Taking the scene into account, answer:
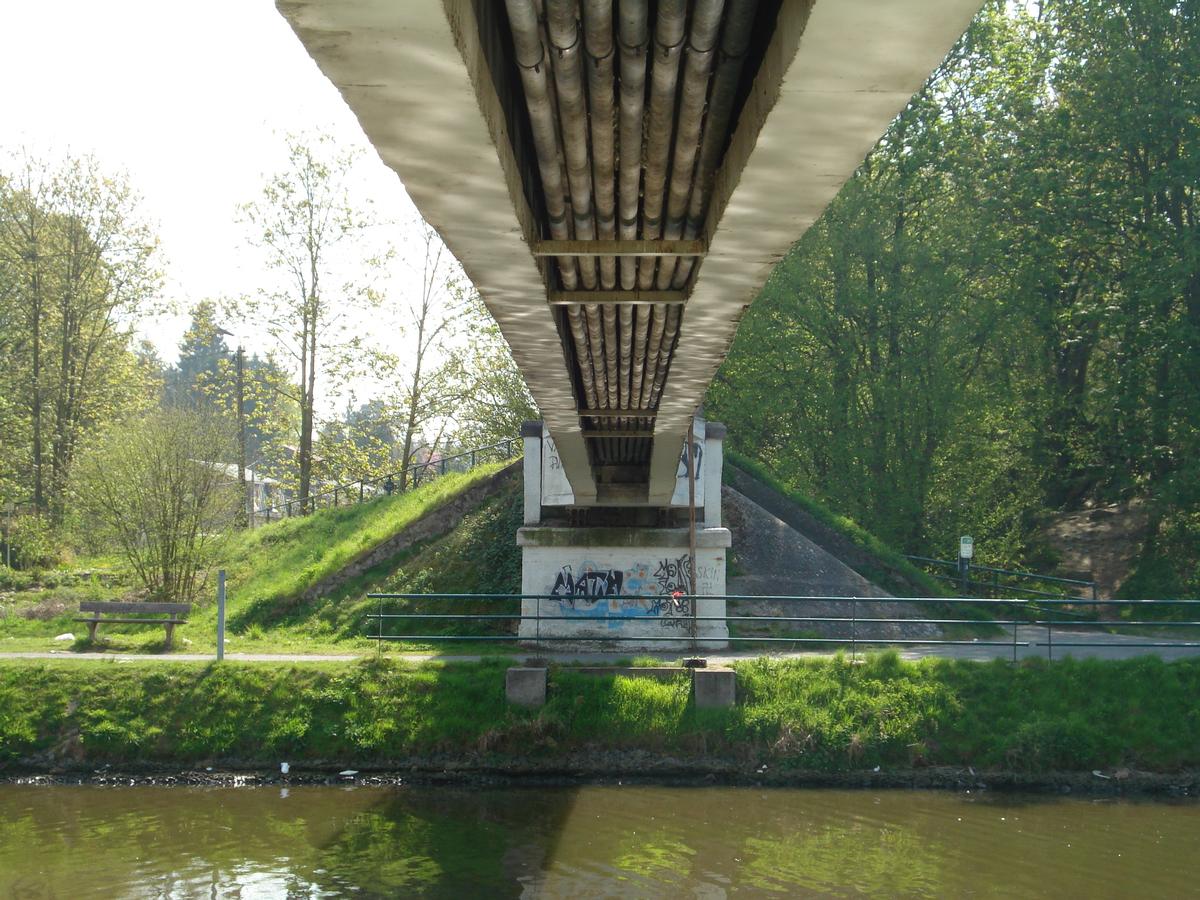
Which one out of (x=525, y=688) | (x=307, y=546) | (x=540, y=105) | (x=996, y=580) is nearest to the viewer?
(x=540, y=105)

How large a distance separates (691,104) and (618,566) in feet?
46.0

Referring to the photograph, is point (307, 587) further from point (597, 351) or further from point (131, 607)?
point (597, 351)

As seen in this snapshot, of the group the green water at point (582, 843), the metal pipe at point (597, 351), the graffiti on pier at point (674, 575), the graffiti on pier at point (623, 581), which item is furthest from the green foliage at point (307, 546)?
the metal pipe at point (597, 351)

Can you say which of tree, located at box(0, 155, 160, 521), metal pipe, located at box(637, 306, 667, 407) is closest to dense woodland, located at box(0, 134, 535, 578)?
tree, located at box(0, 155, 160, 521)

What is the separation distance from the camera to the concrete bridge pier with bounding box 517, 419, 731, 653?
1892 cm

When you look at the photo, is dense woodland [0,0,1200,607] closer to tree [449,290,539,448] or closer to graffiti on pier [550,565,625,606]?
tree [449,290,539,448]

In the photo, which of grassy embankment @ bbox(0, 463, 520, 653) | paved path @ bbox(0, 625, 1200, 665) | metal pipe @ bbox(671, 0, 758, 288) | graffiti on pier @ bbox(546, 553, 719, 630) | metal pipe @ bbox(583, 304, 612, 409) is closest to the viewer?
metal pipe @ bbox(671, 0, 758, 288)

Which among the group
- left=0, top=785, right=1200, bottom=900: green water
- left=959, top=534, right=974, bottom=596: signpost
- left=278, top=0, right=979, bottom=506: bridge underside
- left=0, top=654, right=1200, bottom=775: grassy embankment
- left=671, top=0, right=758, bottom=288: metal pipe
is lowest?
left=0, top=785, right=1200, bottom=900: green water

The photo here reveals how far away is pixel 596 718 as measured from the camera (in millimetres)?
15422

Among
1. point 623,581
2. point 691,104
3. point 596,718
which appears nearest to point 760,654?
point 623,581

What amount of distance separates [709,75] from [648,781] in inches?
426

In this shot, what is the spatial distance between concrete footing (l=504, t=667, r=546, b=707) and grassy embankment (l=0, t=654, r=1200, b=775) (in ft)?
0.54

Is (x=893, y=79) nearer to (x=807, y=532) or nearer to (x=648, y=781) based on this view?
(x=648, y=781)

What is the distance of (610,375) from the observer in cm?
1261
